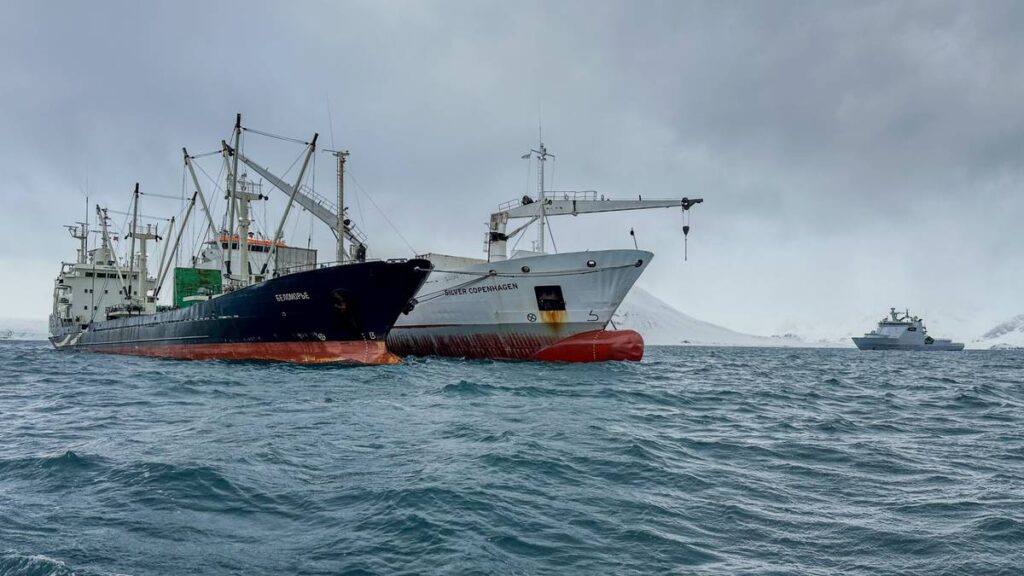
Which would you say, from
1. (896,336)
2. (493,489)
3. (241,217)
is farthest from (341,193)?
(896,336)

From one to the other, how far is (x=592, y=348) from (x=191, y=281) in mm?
26606

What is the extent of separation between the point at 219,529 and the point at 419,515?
1.82m

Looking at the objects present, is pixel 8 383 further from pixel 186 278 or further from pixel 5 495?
pixel 186 278

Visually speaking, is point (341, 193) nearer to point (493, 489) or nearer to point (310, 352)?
point (310, 352)

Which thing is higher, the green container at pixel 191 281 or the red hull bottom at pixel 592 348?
the green container at pixel 191 281

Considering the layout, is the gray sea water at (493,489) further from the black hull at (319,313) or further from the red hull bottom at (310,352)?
the red hull bottom at (310,352)

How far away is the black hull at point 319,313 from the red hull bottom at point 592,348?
820cm

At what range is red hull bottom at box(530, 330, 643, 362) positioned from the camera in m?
30.0

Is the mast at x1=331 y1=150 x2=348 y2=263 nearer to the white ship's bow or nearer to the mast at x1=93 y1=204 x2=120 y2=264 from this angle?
the white ship's bow

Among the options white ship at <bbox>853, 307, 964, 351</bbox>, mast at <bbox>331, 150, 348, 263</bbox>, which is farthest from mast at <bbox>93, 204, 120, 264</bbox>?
white ship at <bbox>853, 307, 964, 351</bbox>

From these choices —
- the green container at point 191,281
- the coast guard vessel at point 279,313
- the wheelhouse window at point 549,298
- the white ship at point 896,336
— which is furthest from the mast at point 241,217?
the white ship at point 896,336

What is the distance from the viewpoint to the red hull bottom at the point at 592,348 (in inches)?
1181

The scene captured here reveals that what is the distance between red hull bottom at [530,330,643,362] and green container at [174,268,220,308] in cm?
2272

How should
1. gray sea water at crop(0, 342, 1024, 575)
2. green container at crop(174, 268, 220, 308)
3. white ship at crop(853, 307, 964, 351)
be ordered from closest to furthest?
gray sea water at crop(0, 342, 1024, 575), green container at crop(174, 268, 220, 308), white ship at crop(853, 307, 964, 351)
